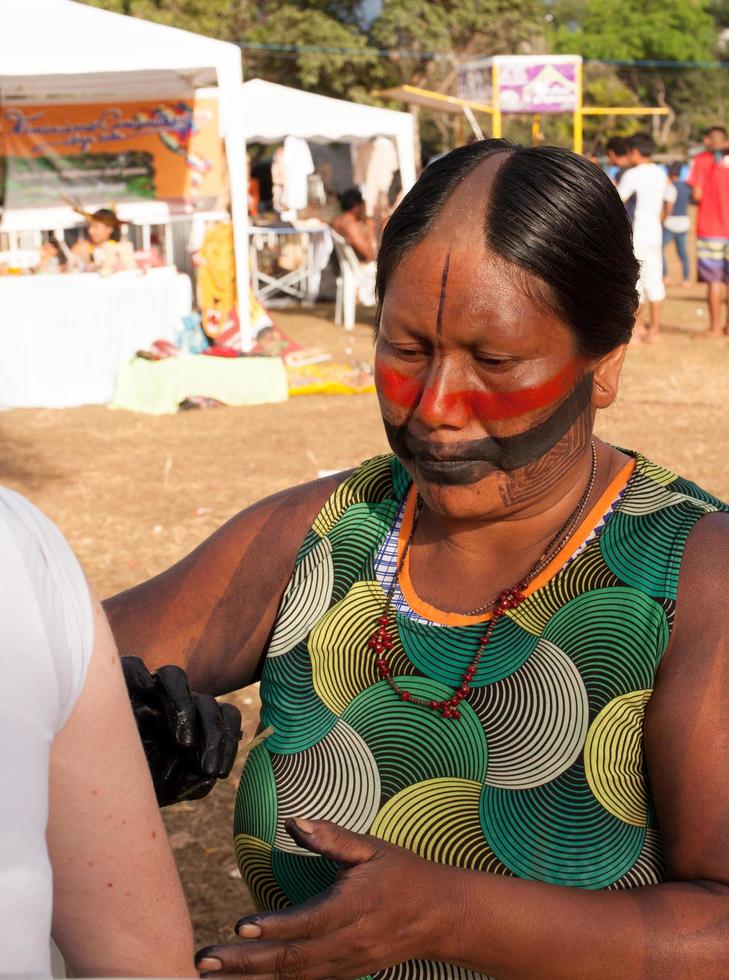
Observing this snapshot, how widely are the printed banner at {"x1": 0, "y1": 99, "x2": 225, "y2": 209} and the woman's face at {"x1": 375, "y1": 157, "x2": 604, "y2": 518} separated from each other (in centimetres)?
1197

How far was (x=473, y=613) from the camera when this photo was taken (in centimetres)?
182

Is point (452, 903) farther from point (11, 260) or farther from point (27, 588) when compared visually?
point (11, 260)

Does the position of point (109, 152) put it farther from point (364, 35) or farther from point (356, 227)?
point (364, 35)

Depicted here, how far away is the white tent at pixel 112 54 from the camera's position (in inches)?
407

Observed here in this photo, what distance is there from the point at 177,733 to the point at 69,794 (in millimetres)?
501

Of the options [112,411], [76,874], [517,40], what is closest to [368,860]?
[76,874]

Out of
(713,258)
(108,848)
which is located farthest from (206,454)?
(108,848)

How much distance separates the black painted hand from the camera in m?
1.59

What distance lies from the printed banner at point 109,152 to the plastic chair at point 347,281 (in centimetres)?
254

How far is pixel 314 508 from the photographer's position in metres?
2.01

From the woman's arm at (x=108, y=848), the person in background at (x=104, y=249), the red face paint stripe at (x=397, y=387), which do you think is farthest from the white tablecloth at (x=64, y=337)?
the woman's arm at (x=108, y=848)

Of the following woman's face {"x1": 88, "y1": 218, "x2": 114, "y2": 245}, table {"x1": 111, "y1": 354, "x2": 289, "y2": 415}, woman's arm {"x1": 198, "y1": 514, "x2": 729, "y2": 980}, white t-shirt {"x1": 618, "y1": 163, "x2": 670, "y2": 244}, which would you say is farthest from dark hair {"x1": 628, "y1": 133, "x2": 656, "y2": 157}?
woman's arm {"x1": 198, "y1": 514, "x2": 729, "y2": 980}

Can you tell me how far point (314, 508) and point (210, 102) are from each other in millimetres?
12051

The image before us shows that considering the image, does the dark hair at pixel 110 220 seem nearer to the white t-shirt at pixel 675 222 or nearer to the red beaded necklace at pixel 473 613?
the white t-shirt at pixel 675 222
